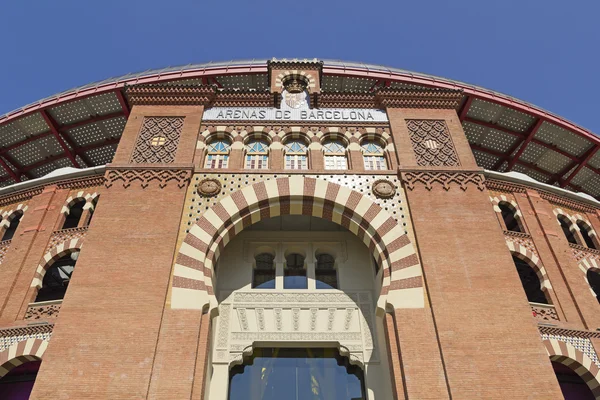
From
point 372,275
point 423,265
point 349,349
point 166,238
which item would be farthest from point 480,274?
point 166,238

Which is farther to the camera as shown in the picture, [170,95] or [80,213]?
[80,213]

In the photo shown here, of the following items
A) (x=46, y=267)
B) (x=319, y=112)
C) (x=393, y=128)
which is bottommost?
(x=46, y=267)

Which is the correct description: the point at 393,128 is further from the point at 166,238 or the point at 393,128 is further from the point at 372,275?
the point at 166,238

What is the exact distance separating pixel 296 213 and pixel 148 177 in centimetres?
338

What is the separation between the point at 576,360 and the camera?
28.6 feet

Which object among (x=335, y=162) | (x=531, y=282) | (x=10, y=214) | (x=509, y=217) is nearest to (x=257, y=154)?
(x=335, y=162)

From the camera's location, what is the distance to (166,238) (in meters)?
8.69

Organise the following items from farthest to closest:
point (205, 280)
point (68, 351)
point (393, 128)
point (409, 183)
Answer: point (393, 128)
point (409, 183)
point (205, 280)
point (68, 351)

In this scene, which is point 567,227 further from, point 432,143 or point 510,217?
point 432,143

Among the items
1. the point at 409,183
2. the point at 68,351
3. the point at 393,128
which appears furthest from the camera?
the point at 393,128

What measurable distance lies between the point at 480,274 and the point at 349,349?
2.93 meters

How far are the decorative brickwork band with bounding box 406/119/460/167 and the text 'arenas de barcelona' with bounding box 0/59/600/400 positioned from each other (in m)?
0.05

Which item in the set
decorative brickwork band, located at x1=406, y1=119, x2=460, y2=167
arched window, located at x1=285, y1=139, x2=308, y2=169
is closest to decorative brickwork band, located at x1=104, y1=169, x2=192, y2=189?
arched window, located at x1=285, y1=139, x2=308, y2=169

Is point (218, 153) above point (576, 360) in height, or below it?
above
